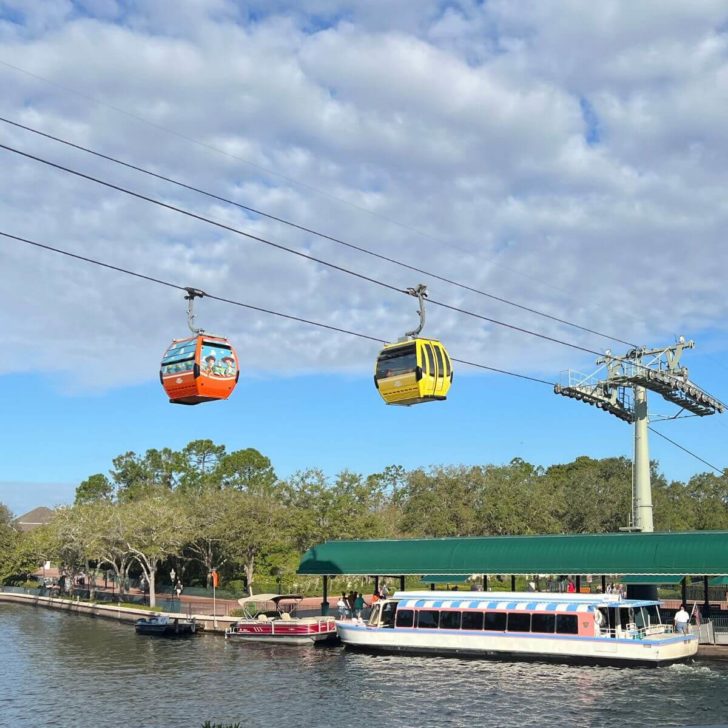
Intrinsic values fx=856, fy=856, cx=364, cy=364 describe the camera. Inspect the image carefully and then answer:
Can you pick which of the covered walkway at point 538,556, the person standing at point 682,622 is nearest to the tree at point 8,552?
the covered walkway at point 538,556

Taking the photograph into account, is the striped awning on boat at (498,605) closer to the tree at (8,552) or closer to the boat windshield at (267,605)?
the boat windshield at (267,605)

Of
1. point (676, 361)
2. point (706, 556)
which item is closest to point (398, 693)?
point (706, 556)

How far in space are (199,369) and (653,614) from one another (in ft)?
98.3

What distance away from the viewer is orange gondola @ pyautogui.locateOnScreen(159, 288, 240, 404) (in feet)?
85.9

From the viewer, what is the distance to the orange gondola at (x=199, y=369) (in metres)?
26.2

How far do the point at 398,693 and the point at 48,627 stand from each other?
3926 cm

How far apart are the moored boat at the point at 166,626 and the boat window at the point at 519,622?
23.8 m

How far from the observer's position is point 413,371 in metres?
26.7

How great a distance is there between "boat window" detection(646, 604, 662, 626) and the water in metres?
3.06

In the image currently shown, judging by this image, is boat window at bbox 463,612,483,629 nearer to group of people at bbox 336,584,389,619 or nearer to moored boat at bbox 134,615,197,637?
group of people at bbox 336,584,389,619

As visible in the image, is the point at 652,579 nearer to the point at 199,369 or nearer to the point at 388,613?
the point at 388,613

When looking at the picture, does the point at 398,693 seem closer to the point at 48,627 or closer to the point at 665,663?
the point at 665,663

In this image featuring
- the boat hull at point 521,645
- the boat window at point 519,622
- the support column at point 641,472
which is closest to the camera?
the boat hull at point 521,645

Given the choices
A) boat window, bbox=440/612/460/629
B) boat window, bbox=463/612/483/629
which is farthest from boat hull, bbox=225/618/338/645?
boat window, bbox=463/612/483/629
